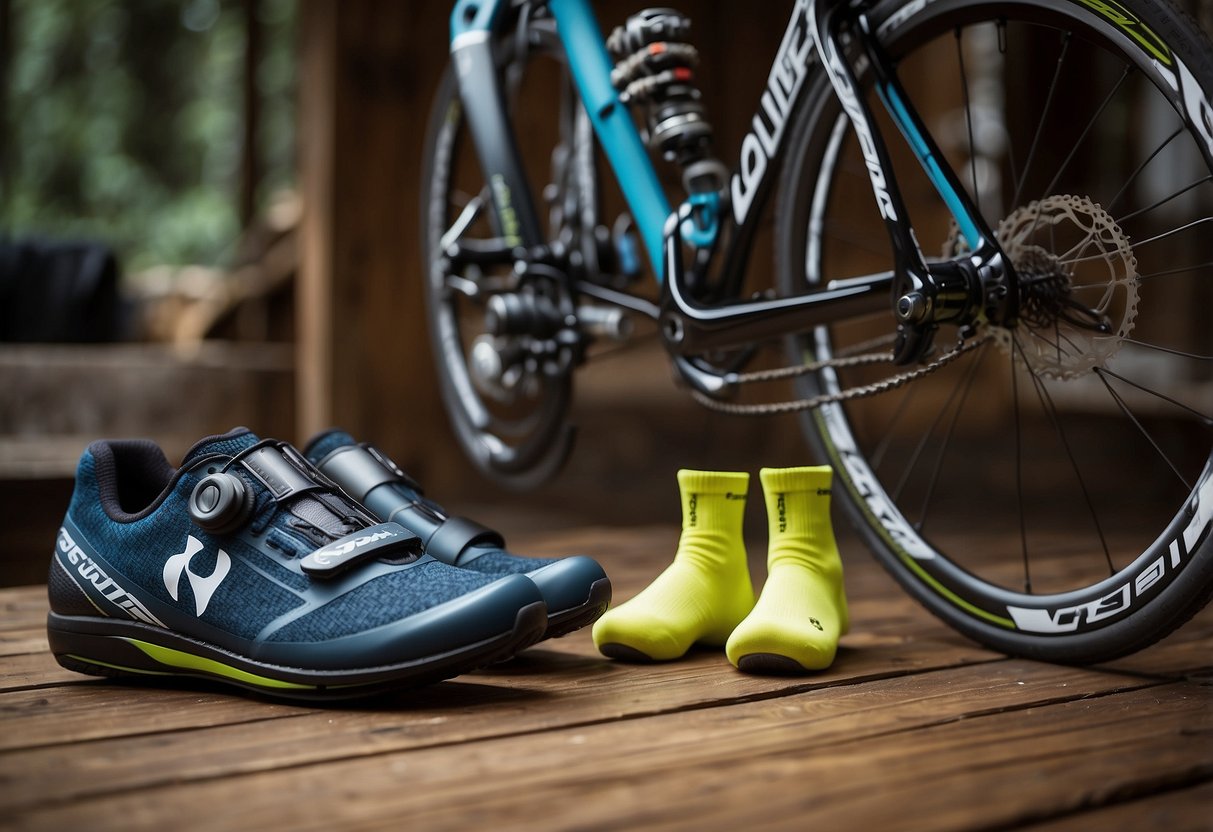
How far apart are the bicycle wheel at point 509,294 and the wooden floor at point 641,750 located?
713 mm

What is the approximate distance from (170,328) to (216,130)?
4528mm

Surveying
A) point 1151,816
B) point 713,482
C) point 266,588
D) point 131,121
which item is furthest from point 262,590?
point 131,121

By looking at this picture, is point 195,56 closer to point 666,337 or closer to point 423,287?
point 423,287

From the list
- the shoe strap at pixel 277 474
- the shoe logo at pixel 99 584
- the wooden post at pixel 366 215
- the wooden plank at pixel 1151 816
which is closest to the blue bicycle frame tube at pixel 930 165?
the wooden plank at pixel 1151 816

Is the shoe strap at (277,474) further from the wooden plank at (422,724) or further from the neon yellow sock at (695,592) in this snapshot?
the neon yellow sock at (695,592)

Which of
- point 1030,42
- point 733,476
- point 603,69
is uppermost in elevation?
point 1030,42

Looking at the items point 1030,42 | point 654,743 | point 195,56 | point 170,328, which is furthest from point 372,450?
point 195,56

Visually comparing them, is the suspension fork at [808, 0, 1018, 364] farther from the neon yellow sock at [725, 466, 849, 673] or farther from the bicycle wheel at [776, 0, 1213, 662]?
the neon yellow sock at [725, 466, 849, 673]

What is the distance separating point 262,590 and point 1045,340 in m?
0.69

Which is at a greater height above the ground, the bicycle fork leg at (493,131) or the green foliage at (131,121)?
the green foliage at (131,121)

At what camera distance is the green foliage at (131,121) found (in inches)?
282

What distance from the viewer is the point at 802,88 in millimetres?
1222

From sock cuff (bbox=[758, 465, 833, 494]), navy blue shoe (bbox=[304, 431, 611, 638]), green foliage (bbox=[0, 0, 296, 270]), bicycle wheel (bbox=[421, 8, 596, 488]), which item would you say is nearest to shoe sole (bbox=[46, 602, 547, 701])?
navy blue shoe (bbox=[304, 431, 611, 638])

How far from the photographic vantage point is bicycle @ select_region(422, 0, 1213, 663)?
3.15 ft
